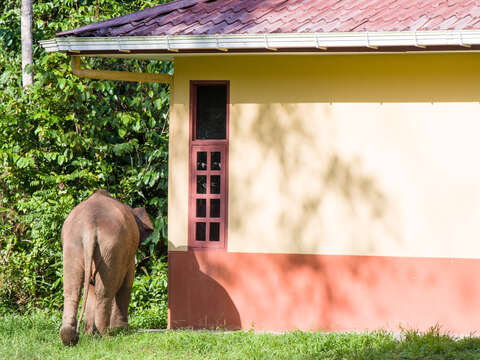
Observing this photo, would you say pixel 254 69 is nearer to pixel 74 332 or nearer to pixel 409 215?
pixel 409 215

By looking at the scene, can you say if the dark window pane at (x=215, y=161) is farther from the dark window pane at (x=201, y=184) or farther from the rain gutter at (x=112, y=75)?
the rain gutter at (x=112, y=75)

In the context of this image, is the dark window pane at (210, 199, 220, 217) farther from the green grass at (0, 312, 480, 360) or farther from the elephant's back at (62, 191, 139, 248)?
the green grass at (0, 312, 480, 360)

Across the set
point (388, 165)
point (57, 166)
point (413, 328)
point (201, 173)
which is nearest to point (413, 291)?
point (413, 328)

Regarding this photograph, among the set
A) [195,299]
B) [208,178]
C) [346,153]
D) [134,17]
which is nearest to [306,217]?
[346,153]

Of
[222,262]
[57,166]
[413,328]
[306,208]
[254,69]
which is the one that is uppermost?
[254,69]

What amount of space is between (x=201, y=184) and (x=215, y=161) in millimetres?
341

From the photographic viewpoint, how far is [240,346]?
322 inches

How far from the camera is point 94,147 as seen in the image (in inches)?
485

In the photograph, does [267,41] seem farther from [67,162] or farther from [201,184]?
[67,162]

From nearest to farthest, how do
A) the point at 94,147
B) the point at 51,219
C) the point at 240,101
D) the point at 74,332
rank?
the point at 74,332 → the point at 240,101 → the point at 51,219 → the point at 94,147

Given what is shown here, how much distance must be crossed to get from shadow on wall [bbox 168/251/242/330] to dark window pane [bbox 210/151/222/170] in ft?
3.59

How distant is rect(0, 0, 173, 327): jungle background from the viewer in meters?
11.8

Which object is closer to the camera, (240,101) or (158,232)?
(240,101)

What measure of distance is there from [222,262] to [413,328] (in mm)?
2370
